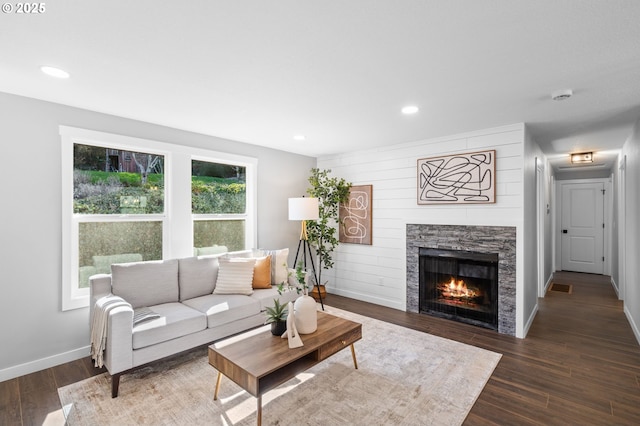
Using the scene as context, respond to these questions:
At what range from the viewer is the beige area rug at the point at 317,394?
2.15 m

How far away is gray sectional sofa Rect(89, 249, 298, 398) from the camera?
2477mm

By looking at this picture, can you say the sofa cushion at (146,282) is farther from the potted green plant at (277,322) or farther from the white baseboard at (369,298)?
the white baseboard at (369,298)

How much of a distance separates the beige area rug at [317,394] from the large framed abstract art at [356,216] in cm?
218

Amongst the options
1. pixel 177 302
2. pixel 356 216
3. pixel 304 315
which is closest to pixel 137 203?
pixel 177 302

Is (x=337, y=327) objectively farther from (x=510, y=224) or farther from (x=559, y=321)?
(x=559, y=321)

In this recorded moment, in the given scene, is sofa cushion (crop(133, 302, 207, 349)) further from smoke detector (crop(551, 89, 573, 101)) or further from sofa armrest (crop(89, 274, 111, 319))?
smoke detector (crop(551, 89, 573, 101))

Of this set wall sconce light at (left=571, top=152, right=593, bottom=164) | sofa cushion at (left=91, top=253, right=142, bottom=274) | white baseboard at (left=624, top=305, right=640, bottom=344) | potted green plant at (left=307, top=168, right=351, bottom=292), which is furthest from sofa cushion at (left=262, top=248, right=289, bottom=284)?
wall sconce light at (left=571, top=152, right=593, bottom=164)

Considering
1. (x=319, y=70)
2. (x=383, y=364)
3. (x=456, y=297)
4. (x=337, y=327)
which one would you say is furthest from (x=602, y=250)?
(x=319, y=70)

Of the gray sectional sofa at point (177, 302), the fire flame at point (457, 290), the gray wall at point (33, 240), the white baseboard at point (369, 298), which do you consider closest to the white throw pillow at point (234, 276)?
the gray sectional sofa at point (177, 302)

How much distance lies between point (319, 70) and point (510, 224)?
291 centimetres

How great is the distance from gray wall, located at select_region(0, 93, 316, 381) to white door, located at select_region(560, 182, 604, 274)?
923cm

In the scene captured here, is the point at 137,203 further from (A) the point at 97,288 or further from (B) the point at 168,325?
(B) the point at 168,325

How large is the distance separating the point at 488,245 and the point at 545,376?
59.2 inches

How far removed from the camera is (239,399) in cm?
237
